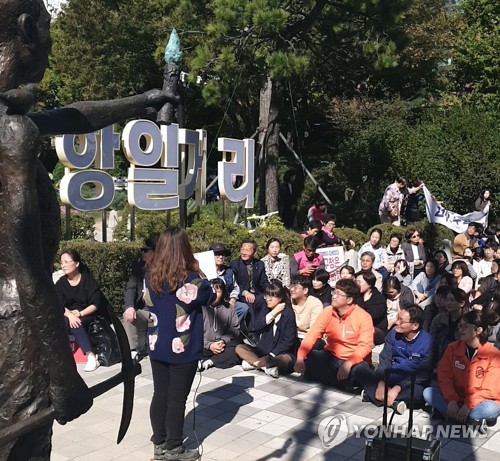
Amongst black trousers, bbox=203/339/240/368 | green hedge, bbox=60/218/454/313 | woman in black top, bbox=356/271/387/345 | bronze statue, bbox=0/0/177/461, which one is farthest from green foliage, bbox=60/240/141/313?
bronze statue, bbox=0/0/177/461

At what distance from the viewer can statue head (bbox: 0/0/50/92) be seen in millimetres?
2467

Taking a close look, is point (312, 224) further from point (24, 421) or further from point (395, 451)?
point (24, 421)

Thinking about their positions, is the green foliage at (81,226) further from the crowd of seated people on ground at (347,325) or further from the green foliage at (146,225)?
the crowd of seated people on ground at (347,325)

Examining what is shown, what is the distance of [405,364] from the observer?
21.7 feet

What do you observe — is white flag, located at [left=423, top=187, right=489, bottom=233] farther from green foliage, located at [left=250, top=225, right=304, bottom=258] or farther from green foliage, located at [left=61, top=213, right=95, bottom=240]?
green foliage, located at [left=61, top=213, right=95, bottom=240]

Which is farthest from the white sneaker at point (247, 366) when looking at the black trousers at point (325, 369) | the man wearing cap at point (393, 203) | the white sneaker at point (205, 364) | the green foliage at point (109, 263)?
the man wearing cap at point (393, 203)

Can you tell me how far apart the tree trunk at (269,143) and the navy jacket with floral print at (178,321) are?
1407 centimetres

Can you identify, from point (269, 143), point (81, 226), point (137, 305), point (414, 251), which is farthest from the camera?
point (269, 143)

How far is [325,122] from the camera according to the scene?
85.0 feet

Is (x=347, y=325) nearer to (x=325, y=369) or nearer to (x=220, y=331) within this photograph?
(x=325, y=369)

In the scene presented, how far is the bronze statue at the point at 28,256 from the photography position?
2.28 metres

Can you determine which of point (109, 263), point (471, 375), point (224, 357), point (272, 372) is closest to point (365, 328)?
point (272, 372)

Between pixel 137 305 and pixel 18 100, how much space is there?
593 centimetres

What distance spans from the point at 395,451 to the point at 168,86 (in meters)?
2.68
